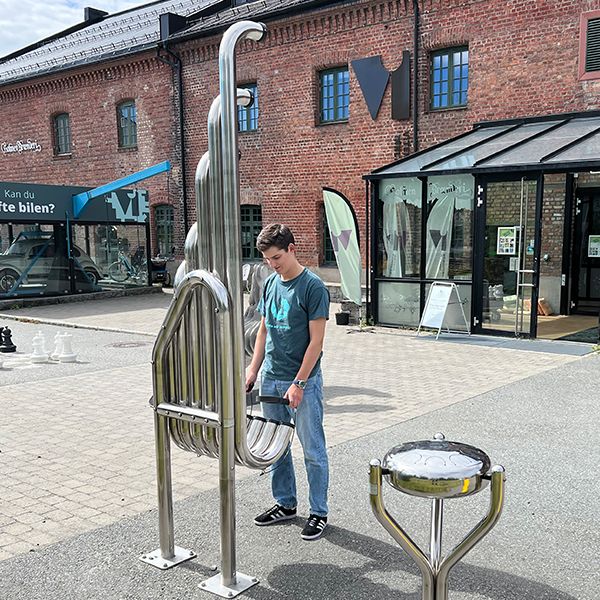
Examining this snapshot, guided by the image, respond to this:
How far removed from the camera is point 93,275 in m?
18.5

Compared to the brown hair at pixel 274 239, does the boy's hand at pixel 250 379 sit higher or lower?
lower

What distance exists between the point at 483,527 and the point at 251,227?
17.8 metres

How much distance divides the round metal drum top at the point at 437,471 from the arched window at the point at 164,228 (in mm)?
20031

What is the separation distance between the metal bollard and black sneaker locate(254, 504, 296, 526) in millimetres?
1532

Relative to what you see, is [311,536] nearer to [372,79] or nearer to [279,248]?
[279,248]

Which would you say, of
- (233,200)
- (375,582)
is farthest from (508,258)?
(233,200)

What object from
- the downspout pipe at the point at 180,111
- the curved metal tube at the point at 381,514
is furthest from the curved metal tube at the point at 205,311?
the downspout pipe at the point at 180,111

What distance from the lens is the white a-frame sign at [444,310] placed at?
1140 centimetres

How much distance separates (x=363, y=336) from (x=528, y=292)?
9.82 feet

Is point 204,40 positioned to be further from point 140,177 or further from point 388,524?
point 388,524

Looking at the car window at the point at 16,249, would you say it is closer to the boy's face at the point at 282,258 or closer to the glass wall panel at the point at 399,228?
the glass wall panel at the point at 399,228

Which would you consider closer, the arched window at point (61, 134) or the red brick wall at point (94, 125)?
the red brick wall at point (94, 125)

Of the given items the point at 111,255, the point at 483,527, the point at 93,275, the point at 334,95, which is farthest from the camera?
the point at 111,255

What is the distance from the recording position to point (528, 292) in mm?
10859
